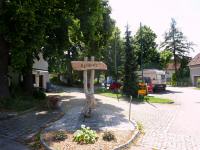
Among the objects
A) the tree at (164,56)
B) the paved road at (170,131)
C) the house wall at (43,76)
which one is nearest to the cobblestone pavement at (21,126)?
the paved road at (170,131)

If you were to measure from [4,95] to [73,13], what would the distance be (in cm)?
744

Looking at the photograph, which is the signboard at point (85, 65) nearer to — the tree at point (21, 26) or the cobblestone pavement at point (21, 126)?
the cobblestone pavement at point (21, 126)

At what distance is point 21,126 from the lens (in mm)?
14977

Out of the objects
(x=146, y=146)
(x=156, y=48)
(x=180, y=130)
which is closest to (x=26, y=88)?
(x=180, y=130)

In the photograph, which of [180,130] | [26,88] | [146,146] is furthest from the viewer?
[26,88]

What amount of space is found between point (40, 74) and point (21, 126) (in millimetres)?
24215

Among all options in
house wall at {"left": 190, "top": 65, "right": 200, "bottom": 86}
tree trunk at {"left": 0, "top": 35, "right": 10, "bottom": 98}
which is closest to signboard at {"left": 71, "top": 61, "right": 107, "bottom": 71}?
tree trunk at {"left": 0, "top": 35, "right": 10, "bottom": 98}

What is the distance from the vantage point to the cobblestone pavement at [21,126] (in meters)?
12.1

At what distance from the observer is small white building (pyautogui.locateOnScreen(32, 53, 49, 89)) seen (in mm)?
37287

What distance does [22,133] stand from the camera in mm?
13398

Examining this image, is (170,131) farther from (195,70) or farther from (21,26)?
(195,70)

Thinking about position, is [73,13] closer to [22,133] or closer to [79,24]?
[79,24]

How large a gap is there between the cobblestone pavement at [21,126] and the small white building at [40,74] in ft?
60.0

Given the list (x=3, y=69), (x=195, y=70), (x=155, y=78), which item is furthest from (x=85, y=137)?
(x=195, y=70)
